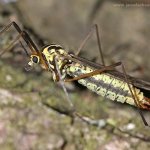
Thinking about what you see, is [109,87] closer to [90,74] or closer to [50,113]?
[90,74]

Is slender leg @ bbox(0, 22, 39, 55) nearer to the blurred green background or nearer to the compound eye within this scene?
the compound eye

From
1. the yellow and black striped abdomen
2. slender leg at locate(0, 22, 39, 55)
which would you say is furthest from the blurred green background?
slender leg at locate(0, 22, 39, 55)

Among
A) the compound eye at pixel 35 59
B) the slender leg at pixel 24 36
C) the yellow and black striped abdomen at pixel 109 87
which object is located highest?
the slender leg at pixel 24 36

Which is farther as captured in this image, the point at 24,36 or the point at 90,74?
the point at 90,74

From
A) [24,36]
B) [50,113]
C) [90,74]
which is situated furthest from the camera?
[90,74]

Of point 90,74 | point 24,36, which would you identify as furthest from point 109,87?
point 24,36

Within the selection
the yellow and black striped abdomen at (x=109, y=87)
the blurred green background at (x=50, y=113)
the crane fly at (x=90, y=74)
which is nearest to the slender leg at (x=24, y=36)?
the crane fly at (x=90, y=74)

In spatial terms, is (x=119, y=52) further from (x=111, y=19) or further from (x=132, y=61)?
(x=111, y=19)

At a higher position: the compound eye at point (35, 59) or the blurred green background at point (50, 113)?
the compound eye at point (35, 59)

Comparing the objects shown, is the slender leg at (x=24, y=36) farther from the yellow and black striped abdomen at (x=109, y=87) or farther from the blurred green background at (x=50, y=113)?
the yellow and black striped abdomen at (x=109, y=87)
